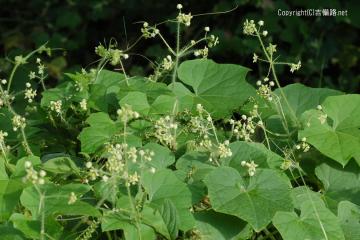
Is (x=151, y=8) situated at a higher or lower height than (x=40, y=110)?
lower

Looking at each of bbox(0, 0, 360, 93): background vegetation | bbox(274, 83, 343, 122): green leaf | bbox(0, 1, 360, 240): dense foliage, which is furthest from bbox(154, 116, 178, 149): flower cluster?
bbox(0, 0, 360, 93): background vegetation

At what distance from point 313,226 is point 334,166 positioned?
0.94 ft

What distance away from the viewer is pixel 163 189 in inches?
62.0

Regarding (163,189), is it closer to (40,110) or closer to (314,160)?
(314,160)

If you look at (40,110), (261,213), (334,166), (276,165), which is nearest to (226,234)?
(261,213)

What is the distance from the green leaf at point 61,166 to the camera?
1.59 m

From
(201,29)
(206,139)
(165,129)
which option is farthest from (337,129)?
(201,29)

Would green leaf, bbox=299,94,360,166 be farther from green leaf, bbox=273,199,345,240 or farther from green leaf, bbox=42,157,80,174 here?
green leaf, bbox=42,157,80,174

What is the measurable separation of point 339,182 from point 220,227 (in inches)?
14.9

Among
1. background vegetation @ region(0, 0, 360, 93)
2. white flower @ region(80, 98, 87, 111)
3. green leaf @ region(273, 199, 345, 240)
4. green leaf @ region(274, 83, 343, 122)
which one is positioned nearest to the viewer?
green leaf @ region(273, 199, 345, 240)

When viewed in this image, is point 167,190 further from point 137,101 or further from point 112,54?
point 112,54

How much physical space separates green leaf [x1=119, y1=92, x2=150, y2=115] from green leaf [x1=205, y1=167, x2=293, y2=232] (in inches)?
13.2

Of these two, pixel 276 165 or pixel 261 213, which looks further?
pixel 276 165

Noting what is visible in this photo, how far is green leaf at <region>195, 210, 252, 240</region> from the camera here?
152 centimetres
